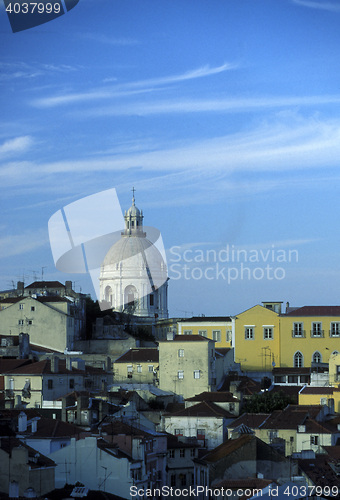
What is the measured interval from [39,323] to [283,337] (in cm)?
1479

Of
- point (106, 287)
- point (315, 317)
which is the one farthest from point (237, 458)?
point (106, 287)

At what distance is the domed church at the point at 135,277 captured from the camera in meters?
108

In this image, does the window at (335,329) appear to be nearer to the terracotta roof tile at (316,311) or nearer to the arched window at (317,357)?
the terracotta roof tile at (316,311)

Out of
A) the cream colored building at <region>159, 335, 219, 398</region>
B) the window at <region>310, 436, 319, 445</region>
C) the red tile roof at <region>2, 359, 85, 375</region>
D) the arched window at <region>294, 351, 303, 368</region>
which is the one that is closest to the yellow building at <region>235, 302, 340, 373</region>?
the arched window at <region>294, 351, 303, 368</region>

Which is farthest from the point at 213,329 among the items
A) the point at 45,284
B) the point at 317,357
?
the point at 45,284

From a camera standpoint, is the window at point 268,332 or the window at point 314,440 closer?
the window at point 314,440

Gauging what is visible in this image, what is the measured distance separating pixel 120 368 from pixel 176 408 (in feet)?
27.8

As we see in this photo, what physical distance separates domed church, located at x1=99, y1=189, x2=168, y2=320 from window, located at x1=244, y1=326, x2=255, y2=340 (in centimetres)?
2738

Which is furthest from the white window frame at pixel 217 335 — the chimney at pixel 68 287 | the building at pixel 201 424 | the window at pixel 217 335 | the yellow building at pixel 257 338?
the building at pixel 201 424

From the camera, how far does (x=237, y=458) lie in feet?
157

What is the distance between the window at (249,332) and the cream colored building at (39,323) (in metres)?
10.7

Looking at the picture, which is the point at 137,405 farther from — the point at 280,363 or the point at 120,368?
the point at 280,363

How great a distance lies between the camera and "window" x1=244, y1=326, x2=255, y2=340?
260ft

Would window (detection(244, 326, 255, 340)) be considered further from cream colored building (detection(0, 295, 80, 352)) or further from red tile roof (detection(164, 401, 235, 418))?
red tile roof (detection(164, 401, 235, 418))
